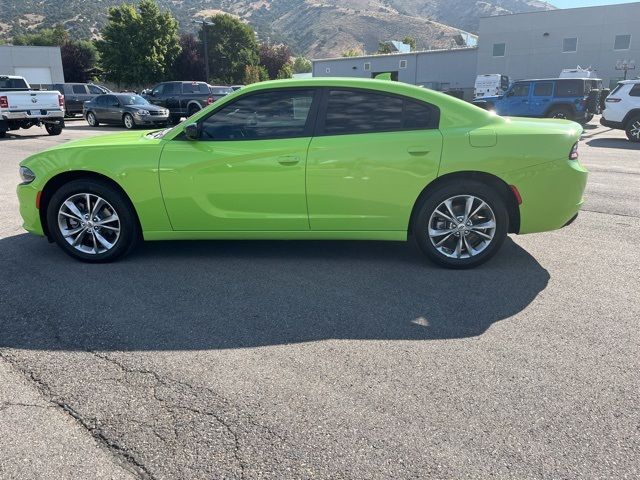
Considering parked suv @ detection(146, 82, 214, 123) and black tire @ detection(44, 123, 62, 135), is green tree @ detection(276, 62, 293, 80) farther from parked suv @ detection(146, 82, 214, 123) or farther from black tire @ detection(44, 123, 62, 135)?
black tire @ detection(44, 123, 62, 135)

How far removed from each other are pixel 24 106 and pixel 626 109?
60.0 ft

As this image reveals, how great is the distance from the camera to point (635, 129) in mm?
15266

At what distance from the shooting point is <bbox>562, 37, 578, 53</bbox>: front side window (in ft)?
145

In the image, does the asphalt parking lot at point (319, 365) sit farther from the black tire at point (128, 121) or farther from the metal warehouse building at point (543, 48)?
the metal warehouse building at point (543, 48)

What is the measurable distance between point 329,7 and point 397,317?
634 ft

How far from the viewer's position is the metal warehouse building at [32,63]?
47.8 meters

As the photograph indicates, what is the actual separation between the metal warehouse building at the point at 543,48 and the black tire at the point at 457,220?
45.6 metres

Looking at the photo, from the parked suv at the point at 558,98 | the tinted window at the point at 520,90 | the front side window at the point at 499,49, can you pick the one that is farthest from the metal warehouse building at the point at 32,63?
the parked suv at the point at 558,98

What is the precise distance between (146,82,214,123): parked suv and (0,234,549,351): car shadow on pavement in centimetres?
1883

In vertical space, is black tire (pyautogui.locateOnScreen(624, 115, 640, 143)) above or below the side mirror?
below

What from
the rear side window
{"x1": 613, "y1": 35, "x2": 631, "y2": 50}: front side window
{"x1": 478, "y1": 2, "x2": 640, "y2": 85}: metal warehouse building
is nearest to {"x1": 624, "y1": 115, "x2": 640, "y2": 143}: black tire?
the rear side window

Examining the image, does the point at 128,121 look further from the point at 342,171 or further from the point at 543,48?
the point at 543,48

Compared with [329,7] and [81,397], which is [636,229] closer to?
[81,397]

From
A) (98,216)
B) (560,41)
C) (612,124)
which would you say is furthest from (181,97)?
(560,41)
